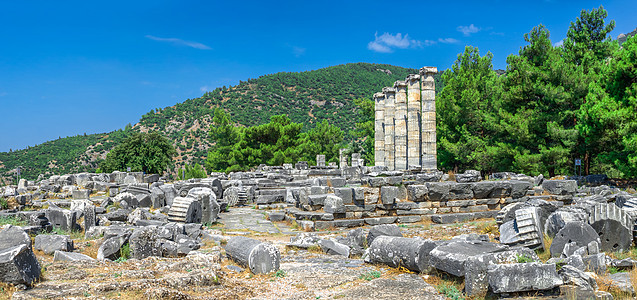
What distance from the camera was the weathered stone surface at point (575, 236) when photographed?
6910 mm

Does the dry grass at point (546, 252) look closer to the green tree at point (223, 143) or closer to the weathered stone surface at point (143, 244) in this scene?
the weathered stone surface at point (143, 244)

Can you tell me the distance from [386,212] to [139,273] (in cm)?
815

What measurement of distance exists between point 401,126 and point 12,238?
23.5 metres

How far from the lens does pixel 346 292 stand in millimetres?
5844

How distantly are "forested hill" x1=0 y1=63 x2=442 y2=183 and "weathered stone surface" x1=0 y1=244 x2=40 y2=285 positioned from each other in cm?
5757

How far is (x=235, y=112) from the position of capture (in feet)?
259

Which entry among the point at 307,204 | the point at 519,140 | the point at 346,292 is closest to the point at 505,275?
the point at 346,292

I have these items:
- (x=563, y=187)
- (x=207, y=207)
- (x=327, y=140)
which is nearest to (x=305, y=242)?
(x=207, y=207)

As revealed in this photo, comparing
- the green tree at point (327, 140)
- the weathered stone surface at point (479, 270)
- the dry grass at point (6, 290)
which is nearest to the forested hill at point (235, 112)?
the green tree at point (327, 140)

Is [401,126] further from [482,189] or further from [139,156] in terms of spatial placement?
[139,156]

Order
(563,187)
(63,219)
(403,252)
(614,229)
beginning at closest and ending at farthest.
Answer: (403,252) < (614,229) < (63,219) < (563,187)

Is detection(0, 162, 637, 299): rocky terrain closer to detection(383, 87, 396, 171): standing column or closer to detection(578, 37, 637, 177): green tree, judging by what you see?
detection(578, 37, 637, 177): green tree

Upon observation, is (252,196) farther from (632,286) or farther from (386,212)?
(632,286)

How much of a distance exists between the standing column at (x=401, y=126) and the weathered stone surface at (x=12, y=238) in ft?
74.2
